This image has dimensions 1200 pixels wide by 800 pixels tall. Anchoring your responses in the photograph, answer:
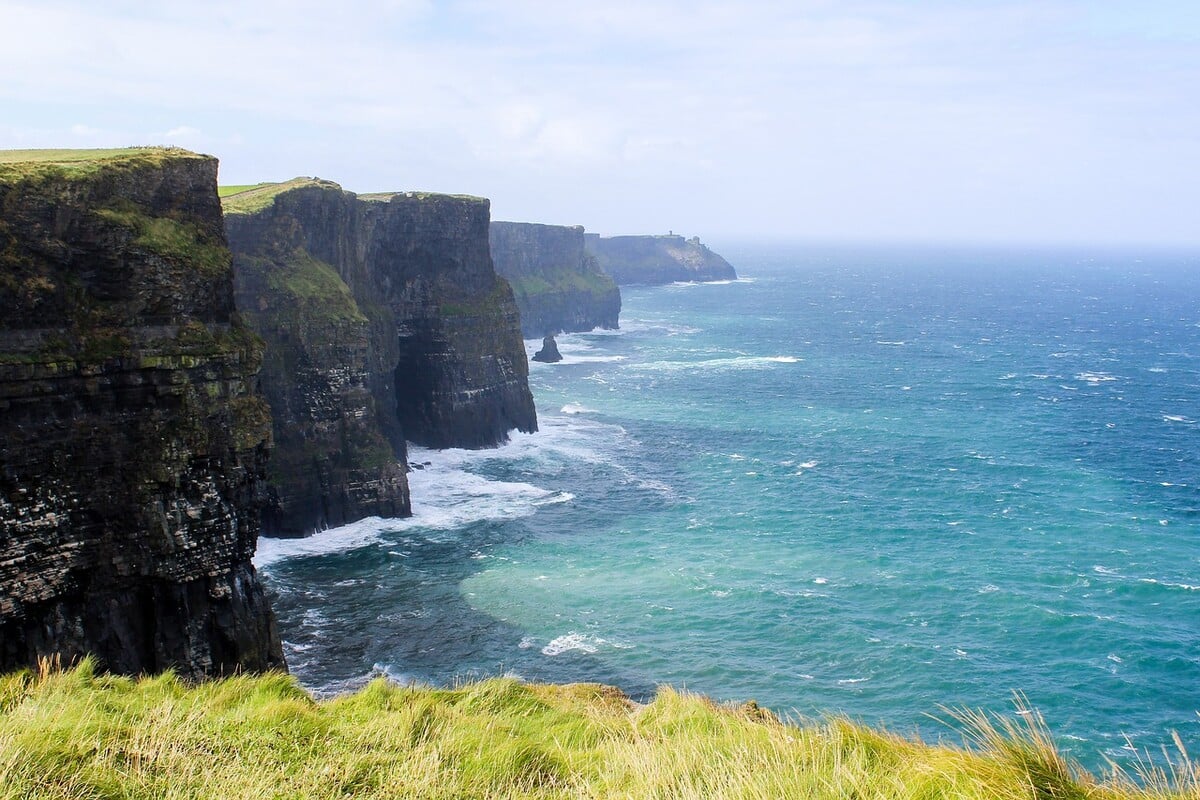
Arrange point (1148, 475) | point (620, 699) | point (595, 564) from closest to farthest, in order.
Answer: point (620, 699) → point (595, 564) → point (1148, 475)

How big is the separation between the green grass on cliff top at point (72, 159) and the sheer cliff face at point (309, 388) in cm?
1720

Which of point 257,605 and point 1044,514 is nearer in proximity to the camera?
point 257,605

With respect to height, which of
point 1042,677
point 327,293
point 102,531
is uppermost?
point 327,293

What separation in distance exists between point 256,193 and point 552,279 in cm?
9806

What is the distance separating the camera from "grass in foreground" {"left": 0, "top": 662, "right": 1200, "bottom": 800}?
11.0 meters

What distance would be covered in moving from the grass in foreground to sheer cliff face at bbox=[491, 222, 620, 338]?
A: 13291cm

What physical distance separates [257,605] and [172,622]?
3.05 meters

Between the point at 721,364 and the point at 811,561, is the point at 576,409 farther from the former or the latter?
the point at 811,561

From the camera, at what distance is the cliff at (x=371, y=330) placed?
191 ft

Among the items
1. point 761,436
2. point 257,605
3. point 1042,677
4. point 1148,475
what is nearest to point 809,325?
point 761,436

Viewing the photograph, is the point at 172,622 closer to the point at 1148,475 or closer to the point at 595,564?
the point at 595,564

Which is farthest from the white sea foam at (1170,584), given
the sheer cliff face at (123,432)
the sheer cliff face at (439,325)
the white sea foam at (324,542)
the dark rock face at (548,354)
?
the dark rock face at (548,354)

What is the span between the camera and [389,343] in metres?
73.9

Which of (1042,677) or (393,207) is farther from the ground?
(393,207)
